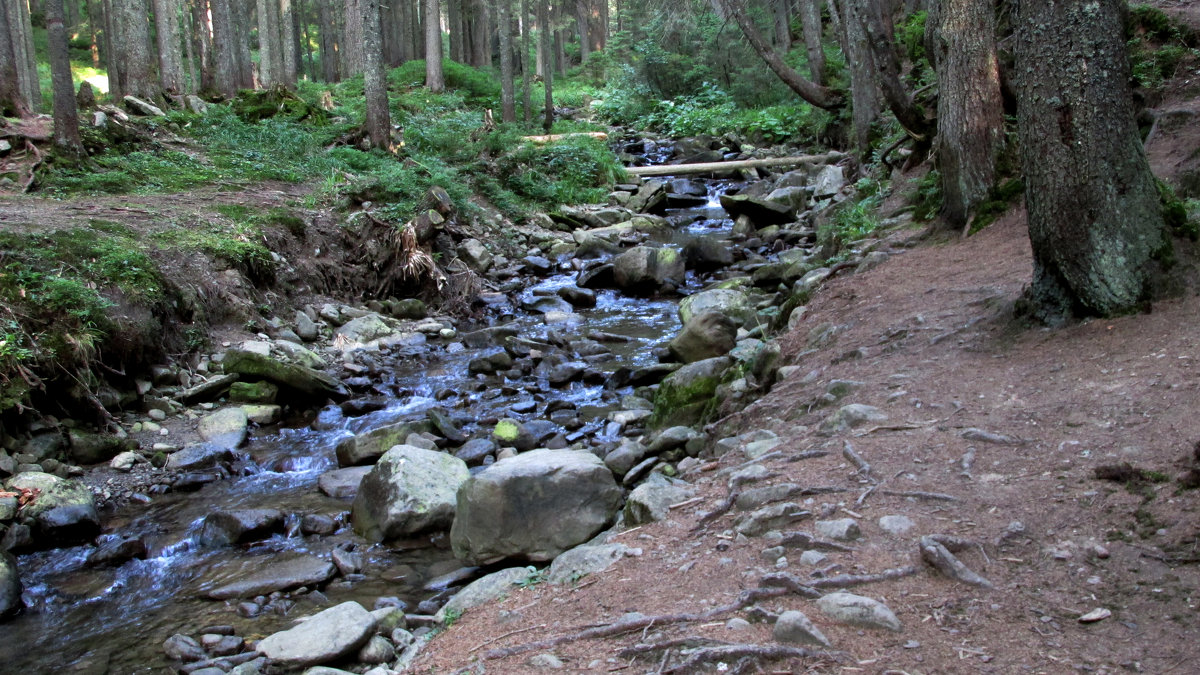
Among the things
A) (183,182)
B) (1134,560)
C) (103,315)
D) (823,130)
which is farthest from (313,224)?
(823,130)

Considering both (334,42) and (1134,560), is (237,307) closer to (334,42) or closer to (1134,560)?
(1134,560)

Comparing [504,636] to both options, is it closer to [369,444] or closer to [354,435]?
[369,444]

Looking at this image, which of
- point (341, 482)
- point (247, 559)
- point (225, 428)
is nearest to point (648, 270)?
point (225, 428)

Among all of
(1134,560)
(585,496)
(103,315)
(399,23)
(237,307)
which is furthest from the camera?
(399,23)

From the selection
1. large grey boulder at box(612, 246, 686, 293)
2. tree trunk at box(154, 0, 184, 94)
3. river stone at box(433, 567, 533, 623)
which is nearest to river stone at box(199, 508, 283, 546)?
river stone at box(433, 567, 533, 623)

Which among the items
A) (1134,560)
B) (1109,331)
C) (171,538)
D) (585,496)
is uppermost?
(1109,331)

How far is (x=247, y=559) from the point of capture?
6355 mm

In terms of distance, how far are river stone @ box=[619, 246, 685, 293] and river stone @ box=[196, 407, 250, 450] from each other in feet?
25.4

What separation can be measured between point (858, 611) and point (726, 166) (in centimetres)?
2198

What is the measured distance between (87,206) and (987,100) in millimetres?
11403

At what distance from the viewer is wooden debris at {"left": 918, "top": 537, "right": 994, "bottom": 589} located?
322cm

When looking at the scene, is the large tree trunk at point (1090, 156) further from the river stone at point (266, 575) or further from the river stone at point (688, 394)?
the river stone at point (266, 575)

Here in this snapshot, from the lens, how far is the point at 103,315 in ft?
28.0

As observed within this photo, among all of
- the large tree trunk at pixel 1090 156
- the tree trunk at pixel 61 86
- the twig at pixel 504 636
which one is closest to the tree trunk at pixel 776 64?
the large tree trunk at pixel 1090 156
